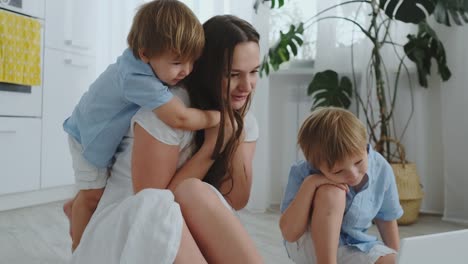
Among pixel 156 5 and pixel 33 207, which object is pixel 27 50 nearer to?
pixel 33 207

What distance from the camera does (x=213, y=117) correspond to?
1058mm

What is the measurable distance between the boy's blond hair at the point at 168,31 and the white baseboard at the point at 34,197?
1.81 metres

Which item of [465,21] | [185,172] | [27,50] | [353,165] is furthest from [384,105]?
[27,50]

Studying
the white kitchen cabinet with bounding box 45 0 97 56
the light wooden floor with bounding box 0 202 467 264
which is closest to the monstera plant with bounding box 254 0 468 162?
the light wooden floor with bounding box 0 202 467 264

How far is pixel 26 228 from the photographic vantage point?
206 centimetres

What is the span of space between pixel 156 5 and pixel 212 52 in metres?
0.16

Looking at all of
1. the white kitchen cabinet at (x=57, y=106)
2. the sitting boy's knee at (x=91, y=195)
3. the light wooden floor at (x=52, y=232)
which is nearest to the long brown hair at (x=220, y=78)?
the sitting boy's knee at (x=91, y=195)

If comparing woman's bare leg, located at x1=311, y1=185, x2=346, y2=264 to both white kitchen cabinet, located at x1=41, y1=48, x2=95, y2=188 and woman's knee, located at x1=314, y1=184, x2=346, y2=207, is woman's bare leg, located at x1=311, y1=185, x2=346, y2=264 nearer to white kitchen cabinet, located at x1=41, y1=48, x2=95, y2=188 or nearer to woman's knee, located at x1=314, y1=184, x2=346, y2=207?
woman's knee, located at x1=314, y1=184, x2=346, y2=207

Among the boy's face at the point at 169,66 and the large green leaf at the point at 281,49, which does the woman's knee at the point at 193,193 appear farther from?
the large green leaf at the point at 281,49

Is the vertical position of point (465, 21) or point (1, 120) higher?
point (465, 21)

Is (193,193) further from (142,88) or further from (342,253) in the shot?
(342,253)

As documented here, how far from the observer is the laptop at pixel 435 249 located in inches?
23.8

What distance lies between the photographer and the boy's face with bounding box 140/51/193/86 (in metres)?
1.04

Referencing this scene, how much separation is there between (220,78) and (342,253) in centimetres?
52
